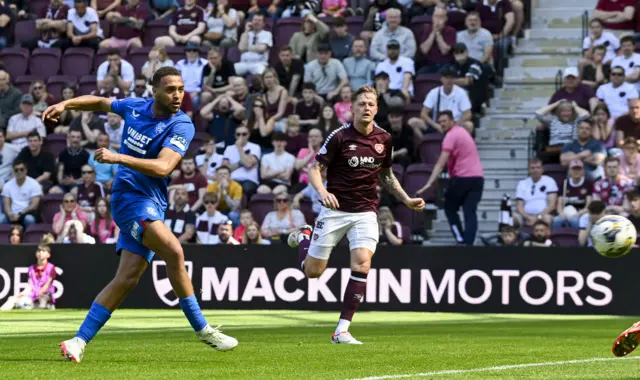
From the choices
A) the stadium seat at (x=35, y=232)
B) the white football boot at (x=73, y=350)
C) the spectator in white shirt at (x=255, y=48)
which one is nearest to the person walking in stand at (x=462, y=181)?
the spectator in white shirt at (x=255, y=48)

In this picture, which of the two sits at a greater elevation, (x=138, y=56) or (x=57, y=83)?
(x=138, y=56)

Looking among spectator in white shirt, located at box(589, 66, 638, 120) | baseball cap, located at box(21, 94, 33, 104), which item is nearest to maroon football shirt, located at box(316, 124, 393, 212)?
spectator in white shirt, located at box(589, 66, 638, 120)

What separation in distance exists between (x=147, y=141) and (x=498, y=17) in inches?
557

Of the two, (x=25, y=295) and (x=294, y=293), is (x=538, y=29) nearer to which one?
(x=294, y=293)

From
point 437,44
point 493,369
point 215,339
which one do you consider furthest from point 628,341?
point 437,44

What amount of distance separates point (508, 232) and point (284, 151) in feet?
13.8

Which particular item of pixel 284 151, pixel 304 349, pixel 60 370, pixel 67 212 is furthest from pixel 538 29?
pixel 60 370

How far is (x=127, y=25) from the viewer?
975 inches

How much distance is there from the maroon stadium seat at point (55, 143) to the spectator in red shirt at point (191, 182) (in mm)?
3066

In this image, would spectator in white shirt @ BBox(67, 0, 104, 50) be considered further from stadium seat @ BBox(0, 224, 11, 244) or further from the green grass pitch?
the green grass pitch

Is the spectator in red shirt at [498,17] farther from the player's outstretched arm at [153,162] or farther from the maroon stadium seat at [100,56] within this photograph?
the player's outstretched arm at [153,162]

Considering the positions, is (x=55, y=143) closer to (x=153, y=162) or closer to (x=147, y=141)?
(x=147, y=141)

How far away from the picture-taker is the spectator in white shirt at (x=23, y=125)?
74.1 ft

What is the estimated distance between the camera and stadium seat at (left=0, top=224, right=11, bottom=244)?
824 inches
